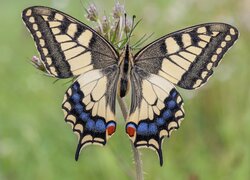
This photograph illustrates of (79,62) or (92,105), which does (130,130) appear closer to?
(92,105)

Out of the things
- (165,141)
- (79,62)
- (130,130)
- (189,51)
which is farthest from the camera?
(165,141)

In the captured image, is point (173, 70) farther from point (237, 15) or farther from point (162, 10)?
point (162, 10)

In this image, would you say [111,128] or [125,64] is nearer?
[111,128]

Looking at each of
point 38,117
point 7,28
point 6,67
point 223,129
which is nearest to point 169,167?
point 223,129

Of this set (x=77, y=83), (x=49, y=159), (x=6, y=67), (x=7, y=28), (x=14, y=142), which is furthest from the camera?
(x=7, y=28)

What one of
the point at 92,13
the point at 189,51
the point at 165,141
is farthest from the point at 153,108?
the point at 165,141

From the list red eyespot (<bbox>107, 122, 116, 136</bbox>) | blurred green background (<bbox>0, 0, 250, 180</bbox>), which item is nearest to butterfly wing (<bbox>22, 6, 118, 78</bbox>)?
red eyespot (<bbox>107, 122, 116, 136</bbox>)

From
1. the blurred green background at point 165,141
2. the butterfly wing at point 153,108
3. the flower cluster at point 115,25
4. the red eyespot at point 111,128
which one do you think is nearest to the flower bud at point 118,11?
the flower cluster at point 115,25
